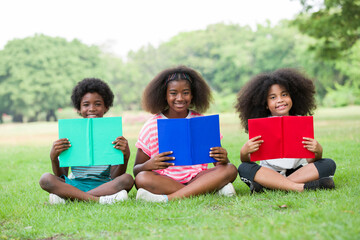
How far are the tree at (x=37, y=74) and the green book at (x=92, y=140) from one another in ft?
106

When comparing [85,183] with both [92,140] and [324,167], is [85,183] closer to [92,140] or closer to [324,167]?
[92,140]

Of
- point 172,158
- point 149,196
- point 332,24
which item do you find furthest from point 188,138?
point 332,24

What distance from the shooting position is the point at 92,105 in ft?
12.7

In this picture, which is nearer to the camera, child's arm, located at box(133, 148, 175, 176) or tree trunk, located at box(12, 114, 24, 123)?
child's arm, located at box(133, 148, 175, 176)

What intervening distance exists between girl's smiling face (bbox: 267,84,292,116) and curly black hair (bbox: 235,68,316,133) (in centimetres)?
6

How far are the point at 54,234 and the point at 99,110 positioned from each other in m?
1.51

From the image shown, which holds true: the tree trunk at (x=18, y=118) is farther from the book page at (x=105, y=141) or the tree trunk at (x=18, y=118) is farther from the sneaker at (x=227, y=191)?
the sneaker at (x=227, y=191)

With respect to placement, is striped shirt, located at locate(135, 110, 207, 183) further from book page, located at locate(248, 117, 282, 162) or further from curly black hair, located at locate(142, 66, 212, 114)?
book page, located at locate(248, 117, 282, 162)

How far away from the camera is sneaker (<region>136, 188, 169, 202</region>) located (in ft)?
11.2

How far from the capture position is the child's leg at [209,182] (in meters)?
3.48

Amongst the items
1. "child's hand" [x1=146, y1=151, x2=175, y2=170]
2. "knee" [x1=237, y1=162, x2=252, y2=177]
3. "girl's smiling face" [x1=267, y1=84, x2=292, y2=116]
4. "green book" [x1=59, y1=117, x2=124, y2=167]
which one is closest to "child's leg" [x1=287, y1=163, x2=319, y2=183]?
"knee" [x1=237, y1=162, x2=252, y2=177]

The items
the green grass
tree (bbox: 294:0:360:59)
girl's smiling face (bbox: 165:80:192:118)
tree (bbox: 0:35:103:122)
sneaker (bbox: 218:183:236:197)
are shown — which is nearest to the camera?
the green grass

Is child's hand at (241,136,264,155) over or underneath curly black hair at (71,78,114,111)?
underneath

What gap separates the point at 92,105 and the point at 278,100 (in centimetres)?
185
